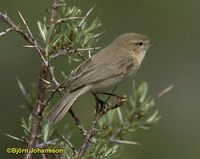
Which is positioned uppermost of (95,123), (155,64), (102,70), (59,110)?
(155,64)

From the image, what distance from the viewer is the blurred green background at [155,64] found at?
697 centimetres

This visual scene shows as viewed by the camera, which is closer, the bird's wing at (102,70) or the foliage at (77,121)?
the foliage at (77,121)

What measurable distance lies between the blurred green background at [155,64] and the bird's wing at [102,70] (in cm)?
73

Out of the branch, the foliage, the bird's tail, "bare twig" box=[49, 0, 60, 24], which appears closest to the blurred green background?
the bird's tail

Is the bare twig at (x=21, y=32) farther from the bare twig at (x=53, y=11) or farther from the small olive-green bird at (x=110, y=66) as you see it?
the small olive-green bird at (x=110, y=66)

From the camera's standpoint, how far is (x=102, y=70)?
209 inches

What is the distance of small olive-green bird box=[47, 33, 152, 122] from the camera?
471 centimetres

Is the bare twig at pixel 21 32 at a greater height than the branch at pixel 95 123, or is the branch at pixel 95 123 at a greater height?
the bare twig at pixel 21 32

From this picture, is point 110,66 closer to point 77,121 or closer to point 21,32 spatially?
point 77,121

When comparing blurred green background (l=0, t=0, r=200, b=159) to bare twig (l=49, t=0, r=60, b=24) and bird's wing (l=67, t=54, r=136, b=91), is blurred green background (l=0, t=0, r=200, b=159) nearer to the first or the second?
bird's wing (l=67, t=54, r=136, b=91)

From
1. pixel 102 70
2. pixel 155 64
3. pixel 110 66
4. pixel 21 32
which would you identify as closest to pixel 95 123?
pixel 21 32

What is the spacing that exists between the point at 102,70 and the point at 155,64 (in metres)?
4.07

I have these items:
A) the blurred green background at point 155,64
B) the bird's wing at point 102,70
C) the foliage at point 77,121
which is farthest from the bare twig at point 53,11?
the blurred green background at point 155,64

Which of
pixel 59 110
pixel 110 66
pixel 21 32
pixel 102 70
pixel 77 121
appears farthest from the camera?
pixel 110 66
